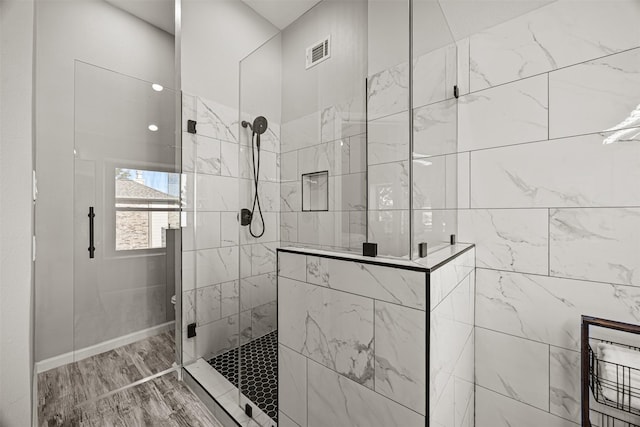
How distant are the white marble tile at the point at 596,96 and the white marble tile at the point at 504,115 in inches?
1.7

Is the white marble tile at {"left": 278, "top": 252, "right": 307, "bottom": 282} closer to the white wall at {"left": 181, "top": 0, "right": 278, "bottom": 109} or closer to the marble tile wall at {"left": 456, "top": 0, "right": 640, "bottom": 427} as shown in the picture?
the marble tile wall at {"left": 456, "top": 0, "right": 640, "bottom": 427}

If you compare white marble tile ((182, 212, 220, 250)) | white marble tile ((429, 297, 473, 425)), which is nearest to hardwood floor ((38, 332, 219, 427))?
white marble tile ((182, 212, 220, 250))

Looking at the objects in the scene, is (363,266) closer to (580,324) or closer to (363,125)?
(363,125)

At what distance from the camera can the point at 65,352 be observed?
1.57 metres

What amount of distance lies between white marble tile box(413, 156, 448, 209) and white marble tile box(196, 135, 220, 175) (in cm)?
149

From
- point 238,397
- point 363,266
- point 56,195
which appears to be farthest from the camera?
point 56,195

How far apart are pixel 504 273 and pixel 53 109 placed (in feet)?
9.35

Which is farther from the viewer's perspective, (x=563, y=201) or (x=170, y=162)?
(x=170, y=162)

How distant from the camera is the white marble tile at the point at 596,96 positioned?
98 centimetres

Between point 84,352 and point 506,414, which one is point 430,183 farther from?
point 84,352

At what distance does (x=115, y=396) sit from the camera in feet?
5.14

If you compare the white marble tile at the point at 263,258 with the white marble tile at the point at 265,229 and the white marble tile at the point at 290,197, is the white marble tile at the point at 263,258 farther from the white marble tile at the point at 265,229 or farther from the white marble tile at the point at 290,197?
the white marble tile at the point at 290,197

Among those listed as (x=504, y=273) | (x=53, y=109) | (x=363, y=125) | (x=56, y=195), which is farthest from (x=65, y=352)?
(x=504, y=273)

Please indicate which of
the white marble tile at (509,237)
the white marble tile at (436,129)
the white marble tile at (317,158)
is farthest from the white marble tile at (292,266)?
the white marble tile at (509,237)
